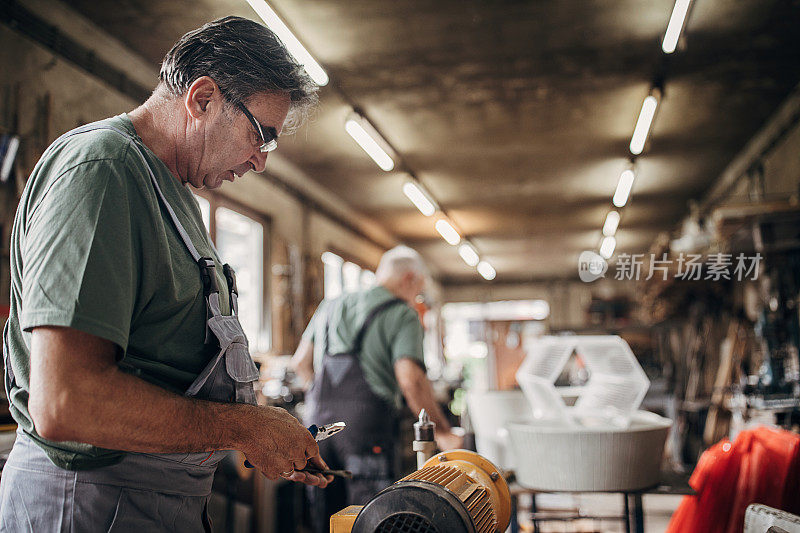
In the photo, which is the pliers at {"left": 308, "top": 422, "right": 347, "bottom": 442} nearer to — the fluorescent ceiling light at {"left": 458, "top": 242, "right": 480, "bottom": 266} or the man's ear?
the man's ear

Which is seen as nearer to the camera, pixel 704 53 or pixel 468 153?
pixel 704 53

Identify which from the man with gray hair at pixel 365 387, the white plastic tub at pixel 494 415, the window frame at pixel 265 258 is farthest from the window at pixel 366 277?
the man with gray hair at pixel 365 387

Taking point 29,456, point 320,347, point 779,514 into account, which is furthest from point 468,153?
point 29,456

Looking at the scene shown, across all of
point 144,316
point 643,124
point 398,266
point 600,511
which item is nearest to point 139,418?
point 144,316

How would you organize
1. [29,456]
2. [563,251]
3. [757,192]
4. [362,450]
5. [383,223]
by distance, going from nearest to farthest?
[29,456] < [362,450] < [757,192] < [383,223] < [563,251]

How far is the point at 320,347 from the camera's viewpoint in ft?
9.41

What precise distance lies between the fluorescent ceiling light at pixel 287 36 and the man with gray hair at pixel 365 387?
1.19m

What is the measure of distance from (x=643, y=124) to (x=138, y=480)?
5.53m

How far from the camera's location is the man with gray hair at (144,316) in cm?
83

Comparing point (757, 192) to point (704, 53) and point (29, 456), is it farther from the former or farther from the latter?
point (29, 456)

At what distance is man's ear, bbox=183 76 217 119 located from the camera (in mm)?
1117

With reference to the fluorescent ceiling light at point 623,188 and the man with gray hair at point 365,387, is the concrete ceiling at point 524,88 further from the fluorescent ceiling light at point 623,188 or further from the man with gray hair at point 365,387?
the man with gray hair at point 365,387

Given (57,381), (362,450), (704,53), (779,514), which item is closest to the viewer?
(57,381)

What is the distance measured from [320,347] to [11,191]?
1615 millimetres
